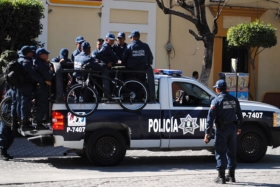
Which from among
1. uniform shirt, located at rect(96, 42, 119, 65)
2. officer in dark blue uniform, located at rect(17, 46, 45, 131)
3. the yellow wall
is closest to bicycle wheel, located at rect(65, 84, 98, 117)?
officer in dark blue uniform, located at rect(17, 46, 45, 131)

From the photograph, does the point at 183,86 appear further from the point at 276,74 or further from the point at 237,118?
the point at 276,74

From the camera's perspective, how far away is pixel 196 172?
11320mm

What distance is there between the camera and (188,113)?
39.5ft

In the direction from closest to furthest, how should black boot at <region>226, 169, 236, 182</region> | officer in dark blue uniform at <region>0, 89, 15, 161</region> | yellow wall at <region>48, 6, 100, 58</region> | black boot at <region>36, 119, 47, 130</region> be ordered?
black boot at <region>226, 169, 236, 182</region> → black boot at <region>36, 119, 47, 130</region> → officer in dark blue uniform at <region>0, 89, 15, 161</region> → yellow wall at <region>48, 6, 100, 58</region>

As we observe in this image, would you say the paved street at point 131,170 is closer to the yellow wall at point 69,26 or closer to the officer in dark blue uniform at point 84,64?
the officer in dark blue uniform at point 84,64

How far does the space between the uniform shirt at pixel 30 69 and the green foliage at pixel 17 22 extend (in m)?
4.61

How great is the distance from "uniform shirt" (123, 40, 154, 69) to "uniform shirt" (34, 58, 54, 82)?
1.56 meters

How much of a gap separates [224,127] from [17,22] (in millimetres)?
8356

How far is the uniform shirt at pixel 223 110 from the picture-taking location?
981 cm

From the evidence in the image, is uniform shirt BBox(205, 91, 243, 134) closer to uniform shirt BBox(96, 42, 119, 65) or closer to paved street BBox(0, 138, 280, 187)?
paved street BBox(0, 138, 280, 187)

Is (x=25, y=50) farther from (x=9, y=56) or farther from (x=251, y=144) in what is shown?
(x=251, y=144)

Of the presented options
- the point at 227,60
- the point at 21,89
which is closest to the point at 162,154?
the point at 21,89

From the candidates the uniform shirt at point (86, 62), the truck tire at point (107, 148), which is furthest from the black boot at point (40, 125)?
the uniform shirt at point (86, 62)

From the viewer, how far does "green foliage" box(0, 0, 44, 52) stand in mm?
16250
